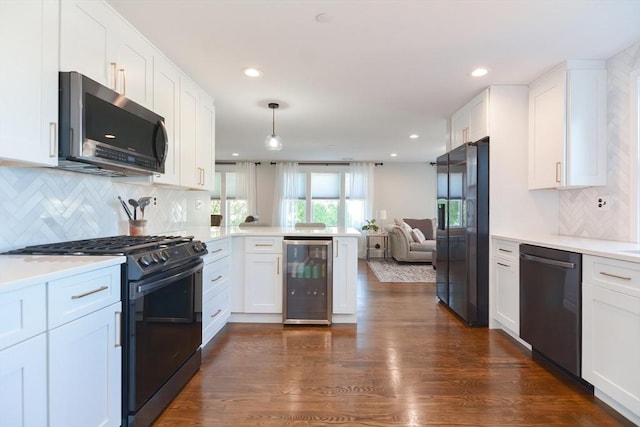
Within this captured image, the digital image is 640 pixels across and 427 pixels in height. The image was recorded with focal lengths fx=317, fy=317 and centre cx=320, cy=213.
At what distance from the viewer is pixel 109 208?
2266 mm

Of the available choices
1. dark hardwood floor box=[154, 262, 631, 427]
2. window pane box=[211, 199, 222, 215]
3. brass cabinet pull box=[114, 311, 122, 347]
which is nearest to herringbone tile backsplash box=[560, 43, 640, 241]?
dark hardwood floor box=[154, 262, 631, 427]

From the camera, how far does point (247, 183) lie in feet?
26.2

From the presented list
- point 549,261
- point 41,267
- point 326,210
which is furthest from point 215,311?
point 326,210

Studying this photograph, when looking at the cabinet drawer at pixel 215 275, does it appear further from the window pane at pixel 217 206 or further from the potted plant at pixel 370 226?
the window pane at pixel 217 206

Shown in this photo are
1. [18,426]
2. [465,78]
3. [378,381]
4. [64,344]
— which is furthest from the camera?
[465,78]

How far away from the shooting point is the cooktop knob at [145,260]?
5.05 ft

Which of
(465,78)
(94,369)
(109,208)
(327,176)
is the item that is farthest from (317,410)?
(327,176)

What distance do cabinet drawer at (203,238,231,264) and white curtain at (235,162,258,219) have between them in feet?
16.2

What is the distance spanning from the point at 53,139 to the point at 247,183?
6.53 metres

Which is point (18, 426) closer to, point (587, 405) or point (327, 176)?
point (587, 405)

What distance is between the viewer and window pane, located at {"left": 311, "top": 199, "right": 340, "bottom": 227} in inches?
318

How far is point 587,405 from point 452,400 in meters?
0.77

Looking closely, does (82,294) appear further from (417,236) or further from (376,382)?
(417,236)

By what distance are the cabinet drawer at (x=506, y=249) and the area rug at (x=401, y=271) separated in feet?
7.40
